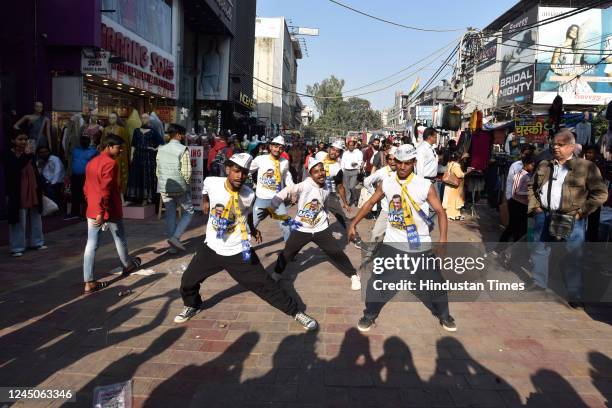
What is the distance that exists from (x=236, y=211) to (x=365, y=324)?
5.16 feet

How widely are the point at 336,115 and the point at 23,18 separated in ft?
291

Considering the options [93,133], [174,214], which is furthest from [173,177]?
[93,133]

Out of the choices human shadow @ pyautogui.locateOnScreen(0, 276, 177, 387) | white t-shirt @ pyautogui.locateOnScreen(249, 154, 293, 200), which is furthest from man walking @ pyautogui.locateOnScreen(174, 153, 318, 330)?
white t-shirt @ pyautogui.locateOnScreen(249, 154, 293, 200)

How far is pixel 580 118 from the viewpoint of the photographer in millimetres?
12047

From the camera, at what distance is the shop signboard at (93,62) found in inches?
415

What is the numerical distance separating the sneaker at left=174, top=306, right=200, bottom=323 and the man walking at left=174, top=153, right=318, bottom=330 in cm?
30

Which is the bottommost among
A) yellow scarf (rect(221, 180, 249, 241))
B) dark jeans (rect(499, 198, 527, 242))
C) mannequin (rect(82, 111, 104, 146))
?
dark jeans (rect(499, 198, 527, 242))

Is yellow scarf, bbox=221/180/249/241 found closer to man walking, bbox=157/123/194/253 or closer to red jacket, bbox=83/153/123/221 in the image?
red jacket, bbox=83/153/123/221

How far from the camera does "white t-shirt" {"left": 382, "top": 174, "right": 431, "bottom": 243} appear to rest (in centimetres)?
421

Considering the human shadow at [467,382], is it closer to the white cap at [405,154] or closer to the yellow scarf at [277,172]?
the white cap at [405,154]

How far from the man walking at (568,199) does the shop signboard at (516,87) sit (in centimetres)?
2811

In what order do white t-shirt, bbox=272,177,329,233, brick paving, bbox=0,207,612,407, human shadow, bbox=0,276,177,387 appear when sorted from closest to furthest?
brick paving, bbox=0,207,612,407, human shadow, bbox=0,276,177,387, white t-shirt, bbox=272,177,329,233

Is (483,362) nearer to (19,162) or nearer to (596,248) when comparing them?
(596,248)

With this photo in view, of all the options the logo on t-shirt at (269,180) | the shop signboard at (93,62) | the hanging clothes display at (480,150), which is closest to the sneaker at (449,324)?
the logo on t-shirt at (269,180)
